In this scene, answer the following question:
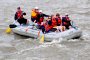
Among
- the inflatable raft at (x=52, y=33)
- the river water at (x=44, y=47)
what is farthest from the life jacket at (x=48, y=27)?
the river water at (x=44, y=47)

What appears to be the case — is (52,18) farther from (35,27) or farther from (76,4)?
(76,4)

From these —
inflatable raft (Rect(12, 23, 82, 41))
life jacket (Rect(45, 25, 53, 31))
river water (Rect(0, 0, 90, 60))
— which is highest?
life jacket (Rect(45, 25, 53, 31))

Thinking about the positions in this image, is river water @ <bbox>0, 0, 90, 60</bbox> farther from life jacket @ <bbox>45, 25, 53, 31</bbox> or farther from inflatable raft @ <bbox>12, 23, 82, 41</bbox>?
life jacket @ <bbox>45, 25, 53, 31</bbox>

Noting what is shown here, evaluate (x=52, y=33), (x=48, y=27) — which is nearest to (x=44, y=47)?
(x=52, y=33)

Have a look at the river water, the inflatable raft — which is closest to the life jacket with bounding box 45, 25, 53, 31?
the inflatable raft

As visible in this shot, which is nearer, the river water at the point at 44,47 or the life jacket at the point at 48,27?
the river water at the point at 44,47

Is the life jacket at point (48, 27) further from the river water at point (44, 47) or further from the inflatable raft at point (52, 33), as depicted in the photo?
the river water at point (44, 47)

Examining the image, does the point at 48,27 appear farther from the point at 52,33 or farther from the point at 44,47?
the point at 44,47

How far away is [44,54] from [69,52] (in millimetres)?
1087

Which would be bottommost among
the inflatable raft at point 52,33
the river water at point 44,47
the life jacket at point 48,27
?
the river water at point 44,47

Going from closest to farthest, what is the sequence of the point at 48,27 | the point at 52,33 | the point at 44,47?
the point at 44,47 < the point at 52,33 < the point at 48,27

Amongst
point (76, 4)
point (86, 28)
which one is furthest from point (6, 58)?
point (76, 4)

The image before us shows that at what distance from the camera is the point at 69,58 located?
12.7 m

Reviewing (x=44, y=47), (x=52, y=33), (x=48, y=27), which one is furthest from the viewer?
(x=48, y=27)
